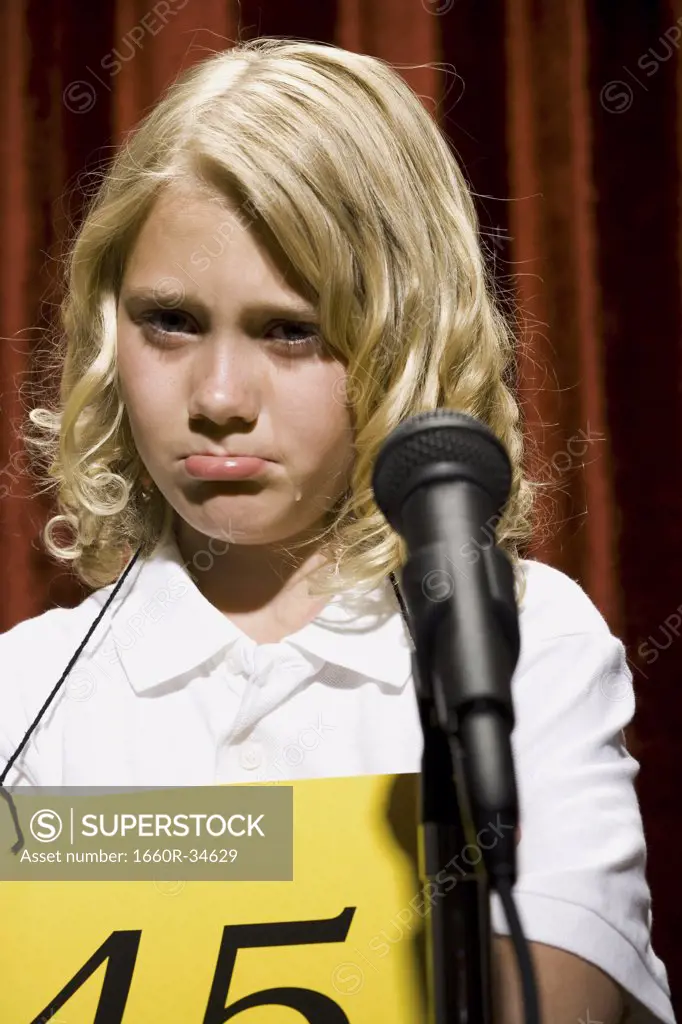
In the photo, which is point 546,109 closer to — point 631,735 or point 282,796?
point 631,735

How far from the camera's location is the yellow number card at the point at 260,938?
590 millimetres

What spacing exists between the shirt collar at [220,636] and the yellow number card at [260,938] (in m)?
0.11

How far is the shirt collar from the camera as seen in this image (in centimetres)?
71

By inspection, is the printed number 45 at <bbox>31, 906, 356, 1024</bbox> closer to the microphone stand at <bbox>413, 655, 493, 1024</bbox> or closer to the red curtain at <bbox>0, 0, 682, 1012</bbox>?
the microphone stand at <bbox>413, 655, 493, 1024</bbox>

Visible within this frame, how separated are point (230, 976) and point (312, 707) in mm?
173

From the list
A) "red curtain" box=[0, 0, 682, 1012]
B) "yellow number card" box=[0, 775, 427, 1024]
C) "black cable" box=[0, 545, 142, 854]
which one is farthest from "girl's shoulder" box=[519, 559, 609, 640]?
"red curtain" box=[0, 0, 682, 1012]

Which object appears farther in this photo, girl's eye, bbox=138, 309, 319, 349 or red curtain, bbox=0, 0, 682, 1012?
red curtain, bbox=0, 0, 682, 1012

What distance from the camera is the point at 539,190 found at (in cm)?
114

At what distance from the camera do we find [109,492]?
833 mm

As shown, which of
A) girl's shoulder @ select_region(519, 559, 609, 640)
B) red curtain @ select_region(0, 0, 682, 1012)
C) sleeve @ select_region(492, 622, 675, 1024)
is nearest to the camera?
sleeve @ select_region(492, 622, 675, 1024)

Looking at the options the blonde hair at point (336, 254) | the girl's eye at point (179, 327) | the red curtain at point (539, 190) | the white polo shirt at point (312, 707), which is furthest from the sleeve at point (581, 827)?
the red curtain at point (539, 190)

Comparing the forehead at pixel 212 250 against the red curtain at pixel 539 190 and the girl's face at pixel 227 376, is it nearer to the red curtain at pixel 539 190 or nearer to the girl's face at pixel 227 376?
the girl's face at pixel 227 376

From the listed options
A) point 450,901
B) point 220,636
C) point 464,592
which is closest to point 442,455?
point 464,592

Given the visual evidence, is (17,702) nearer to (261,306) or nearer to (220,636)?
(220,636)
